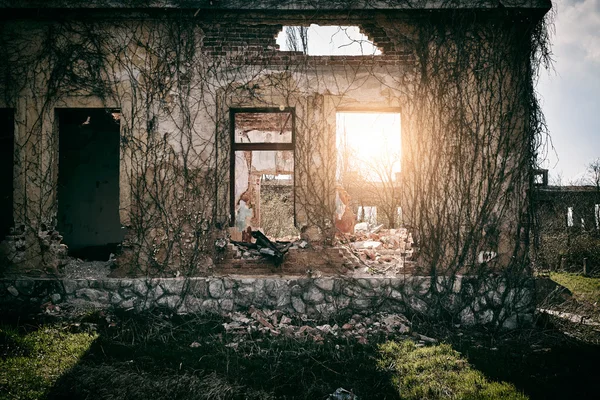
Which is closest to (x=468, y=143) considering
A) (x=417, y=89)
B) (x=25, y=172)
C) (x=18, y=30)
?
(x=417, y=89)

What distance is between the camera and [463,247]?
17.7 feet

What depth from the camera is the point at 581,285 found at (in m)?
8.44

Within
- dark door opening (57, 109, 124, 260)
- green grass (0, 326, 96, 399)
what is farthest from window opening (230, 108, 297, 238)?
green grass (0, 326, 96, 399)

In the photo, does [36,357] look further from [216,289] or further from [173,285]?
[216,289]

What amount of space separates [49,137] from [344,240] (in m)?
4.78

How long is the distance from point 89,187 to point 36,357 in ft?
20.3

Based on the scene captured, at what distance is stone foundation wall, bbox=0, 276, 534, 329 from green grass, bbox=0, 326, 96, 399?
0.87 m

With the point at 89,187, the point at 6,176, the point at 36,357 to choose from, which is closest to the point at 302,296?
the point at 36,357

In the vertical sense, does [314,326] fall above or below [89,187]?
below

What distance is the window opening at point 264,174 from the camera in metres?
9.67

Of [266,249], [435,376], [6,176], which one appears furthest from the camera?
[6,176]

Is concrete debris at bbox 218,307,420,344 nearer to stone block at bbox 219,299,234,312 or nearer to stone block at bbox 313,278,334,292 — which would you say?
stone block at bbox 219,299,234,312

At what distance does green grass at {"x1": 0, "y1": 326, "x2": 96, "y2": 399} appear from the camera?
3113mm

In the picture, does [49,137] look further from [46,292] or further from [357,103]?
[357,103]
